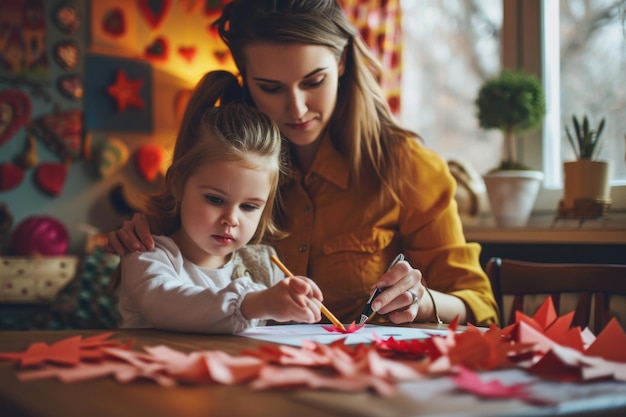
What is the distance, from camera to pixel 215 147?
1197 millimetres

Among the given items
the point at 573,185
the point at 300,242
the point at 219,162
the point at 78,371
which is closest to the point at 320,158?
the point at 300,242

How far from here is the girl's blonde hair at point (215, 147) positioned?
1197 millimetres

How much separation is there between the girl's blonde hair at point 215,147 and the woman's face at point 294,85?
91 mm

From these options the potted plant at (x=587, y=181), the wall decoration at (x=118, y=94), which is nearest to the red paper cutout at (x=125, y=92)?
the wall decoration at (x=118, y=94)

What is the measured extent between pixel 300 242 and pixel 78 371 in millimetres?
867

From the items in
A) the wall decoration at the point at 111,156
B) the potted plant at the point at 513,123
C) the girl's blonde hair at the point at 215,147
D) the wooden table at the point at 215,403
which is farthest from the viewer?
the wall decoration at the point at 111,156

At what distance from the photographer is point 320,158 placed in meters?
1.54

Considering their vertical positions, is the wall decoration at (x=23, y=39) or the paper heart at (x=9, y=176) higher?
the wall decoration at (x=23, y=39)

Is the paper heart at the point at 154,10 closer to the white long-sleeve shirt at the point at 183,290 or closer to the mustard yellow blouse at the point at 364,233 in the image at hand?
the mustard yellow blouse at the point at 364,233

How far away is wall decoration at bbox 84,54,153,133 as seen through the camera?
10.7 feet

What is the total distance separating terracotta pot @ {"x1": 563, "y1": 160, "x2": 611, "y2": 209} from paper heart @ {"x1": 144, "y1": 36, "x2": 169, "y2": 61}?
88.3 inches

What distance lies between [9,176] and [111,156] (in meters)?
0.47

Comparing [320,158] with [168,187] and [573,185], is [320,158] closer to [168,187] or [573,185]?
[168,187]

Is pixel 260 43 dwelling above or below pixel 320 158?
above
